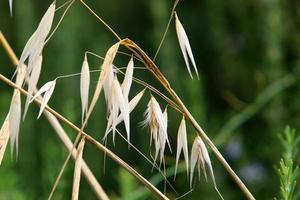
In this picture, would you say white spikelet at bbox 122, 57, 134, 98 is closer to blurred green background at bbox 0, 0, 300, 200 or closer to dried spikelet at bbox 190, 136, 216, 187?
dried spikelet at bbox 190, 136, 216, 187

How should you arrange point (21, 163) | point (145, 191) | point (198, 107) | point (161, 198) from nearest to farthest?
point (161, 198) → point (145, 191) → point (198, 107) → point (21, 163)

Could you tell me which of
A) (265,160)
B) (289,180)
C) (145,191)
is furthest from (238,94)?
(289,180)

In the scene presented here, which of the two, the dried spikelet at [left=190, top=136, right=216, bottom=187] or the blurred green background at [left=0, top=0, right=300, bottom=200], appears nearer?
the dried spikelet at [left=190, top=136, right=216, bottom=187]

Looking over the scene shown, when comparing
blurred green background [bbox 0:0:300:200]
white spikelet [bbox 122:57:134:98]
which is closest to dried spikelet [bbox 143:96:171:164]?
white spikelet [bbox 122:57:134:98]

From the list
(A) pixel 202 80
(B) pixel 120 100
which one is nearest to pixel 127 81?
(B) pixel 120 100

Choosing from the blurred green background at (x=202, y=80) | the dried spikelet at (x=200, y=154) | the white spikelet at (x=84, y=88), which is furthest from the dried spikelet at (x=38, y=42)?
the blurred green background at (x=202, y=80)

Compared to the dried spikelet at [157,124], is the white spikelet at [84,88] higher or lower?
higher

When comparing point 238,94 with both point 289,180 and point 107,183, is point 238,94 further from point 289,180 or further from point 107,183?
point 289,180

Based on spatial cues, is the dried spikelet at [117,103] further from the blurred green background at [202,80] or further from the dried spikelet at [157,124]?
the blurred green background at [202,80]
